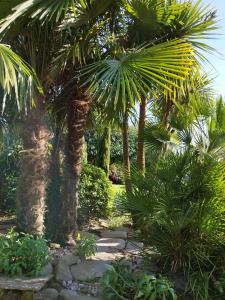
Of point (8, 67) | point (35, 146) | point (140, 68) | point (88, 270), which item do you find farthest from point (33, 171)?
point (140, 68)

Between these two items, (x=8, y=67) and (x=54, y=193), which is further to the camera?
(x=54, y=193)

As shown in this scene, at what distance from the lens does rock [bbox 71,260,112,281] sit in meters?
5.02

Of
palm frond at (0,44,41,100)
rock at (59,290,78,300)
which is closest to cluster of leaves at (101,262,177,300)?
rock at (59,290,78,300)

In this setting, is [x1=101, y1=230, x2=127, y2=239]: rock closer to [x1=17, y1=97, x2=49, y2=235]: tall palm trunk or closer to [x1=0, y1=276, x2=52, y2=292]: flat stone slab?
[x1=17, y1=97, x2=49, y2=235]: tall palm trunk

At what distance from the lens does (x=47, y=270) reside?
16.1 feet

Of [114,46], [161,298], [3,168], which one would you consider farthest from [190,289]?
[3,168]

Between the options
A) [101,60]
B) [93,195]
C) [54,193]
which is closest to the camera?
[101,60]

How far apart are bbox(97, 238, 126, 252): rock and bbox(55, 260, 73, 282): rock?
3.40 ft

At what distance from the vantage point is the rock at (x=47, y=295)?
460 centimetres

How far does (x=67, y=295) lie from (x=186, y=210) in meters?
1.63

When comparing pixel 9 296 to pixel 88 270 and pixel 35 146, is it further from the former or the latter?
pixel 35 146

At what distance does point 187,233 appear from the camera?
483cm

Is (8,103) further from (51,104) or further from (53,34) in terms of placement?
(53,34)

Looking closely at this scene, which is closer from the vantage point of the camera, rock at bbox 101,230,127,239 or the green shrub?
rock at bbox 101,230,127,239
